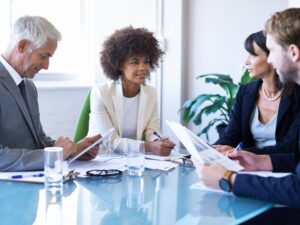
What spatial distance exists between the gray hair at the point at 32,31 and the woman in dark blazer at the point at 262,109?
0.98 metres

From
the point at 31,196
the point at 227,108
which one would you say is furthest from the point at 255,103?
the point at 31,196

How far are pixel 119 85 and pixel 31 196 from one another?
1.29 meters

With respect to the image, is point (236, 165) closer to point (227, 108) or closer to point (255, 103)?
point (255, 103)

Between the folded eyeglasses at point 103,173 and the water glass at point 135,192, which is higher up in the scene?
the folded eyeglasses at point 103,173

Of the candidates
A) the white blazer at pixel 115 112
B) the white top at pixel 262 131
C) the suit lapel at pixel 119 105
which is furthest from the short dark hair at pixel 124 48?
the white top at pixel 262 131

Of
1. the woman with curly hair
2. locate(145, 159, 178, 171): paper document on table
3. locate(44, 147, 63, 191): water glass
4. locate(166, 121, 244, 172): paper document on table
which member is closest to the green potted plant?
the woman with curly hair

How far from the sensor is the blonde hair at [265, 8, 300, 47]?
143 centimetres

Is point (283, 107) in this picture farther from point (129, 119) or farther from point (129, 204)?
point (129, 204)

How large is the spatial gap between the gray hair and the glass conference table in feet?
2.17

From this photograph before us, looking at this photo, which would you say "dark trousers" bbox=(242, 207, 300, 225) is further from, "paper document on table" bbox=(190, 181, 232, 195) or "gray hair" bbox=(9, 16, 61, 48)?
"gray hair" bbox=(9, 16, 61, 48)

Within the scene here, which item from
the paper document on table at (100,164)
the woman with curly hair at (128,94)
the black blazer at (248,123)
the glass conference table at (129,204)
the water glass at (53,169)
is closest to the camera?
the glass conference table at (129,204)

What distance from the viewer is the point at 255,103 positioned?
7.20 feet

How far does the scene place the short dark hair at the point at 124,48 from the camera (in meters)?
2.58

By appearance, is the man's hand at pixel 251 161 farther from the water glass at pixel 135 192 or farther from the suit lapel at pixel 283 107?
the suit lapel at pixel 283 107
